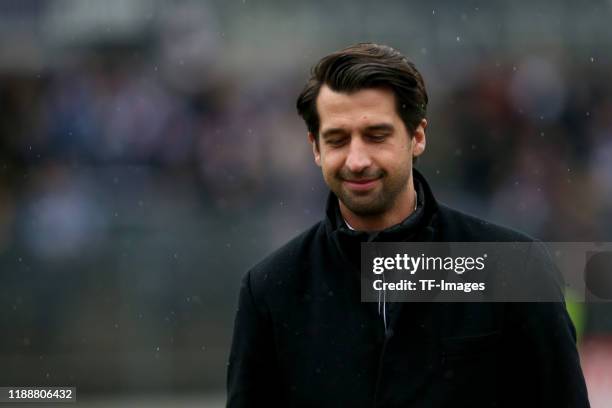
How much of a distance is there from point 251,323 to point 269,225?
6433 millimetres

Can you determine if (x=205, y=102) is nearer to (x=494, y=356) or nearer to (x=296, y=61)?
(x=296, y=61)

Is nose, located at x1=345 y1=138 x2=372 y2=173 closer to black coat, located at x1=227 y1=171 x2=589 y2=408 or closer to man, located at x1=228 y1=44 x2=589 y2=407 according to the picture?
man, located at x1=228 y1=44 x2=589 y2=407

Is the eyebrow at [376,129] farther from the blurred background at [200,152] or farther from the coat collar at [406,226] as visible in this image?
the blurred background at [200,152]

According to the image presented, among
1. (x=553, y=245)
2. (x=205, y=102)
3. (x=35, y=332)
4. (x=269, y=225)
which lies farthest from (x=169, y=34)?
(x=553, y=245)

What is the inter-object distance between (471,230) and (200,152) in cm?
705

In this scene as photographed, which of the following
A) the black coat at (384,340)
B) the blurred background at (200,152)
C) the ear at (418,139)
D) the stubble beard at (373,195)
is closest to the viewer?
the black coat at (384,340)

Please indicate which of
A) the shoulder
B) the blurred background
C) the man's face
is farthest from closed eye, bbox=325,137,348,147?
the blurred background

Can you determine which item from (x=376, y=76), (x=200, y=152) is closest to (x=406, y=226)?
(x=376, y=76)

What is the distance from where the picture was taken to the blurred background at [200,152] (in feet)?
32.9

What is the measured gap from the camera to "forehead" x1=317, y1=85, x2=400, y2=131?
3.73m

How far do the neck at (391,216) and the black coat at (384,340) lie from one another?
4 cm

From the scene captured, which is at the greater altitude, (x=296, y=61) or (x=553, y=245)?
(x=296, y=61)

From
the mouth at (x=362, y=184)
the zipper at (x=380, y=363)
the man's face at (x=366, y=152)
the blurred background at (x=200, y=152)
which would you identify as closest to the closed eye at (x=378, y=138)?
the man's face at (x=366, y=152)

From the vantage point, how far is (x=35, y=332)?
32.8 feet
